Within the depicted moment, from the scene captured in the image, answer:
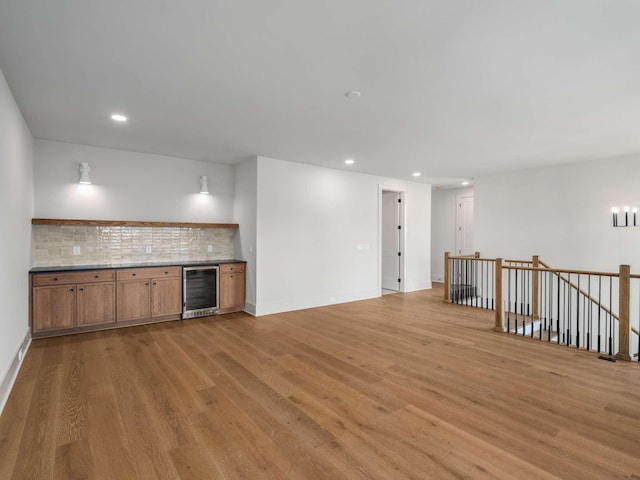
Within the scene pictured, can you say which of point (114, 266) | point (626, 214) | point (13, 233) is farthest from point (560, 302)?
point (13, 233)

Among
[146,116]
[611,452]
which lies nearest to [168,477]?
[611,452]

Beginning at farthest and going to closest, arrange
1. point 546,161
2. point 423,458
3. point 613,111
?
point 546,161, point 613,111, point 423,458

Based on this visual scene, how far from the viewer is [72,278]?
181 inches

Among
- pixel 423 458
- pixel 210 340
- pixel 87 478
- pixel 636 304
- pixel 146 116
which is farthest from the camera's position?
pixel 636 304

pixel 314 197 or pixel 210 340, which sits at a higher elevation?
pixel 314 197

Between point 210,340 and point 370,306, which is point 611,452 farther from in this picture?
point 370,306

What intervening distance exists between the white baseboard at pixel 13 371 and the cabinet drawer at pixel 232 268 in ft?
8.64

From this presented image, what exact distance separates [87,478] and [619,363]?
4.95 metres

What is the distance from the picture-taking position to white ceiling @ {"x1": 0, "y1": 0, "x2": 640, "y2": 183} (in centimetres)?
207

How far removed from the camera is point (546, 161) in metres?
6.06

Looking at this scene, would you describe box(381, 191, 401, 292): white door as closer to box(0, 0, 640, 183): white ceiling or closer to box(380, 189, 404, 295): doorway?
box(380, 189, 404, 295): doorway

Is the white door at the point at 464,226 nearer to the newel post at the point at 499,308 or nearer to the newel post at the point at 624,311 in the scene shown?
the newel post at the point at 499,308

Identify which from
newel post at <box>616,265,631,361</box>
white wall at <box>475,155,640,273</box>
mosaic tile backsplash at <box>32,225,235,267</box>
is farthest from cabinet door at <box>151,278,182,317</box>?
white wall at <box>475,155,640,273</box>

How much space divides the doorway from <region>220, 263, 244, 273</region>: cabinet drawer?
11.5 ft
